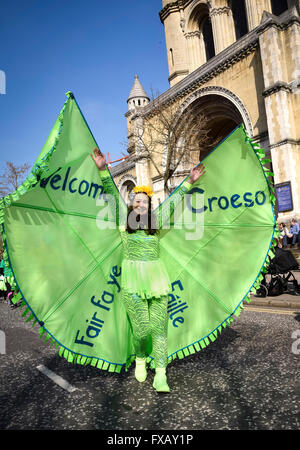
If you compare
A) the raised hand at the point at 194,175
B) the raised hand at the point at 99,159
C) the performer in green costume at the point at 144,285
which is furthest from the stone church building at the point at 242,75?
the raised hand at the point at 99,159

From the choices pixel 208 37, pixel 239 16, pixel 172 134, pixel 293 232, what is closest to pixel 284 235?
pixel 293 232

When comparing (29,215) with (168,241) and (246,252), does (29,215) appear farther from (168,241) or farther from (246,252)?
(246,252)

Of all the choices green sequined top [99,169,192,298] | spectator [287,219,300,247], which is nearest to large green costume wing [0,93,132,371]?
green sequined top [99,169,192,298]

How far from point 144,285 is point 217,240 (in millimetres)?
1144

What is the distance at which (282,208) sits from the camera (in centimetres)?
1572

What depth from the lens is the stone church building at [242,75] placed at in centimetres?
1580

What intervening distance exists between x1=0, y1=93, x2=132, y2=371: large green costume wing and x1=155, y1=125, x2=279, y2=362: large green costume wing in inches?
24.7

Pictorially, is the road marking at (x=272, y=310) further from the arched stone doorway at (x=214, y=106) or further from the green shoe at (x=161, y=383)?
the arched stone doorway at (x=214, y=106)

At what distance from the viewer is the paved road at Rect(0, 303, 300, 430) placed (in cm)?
256

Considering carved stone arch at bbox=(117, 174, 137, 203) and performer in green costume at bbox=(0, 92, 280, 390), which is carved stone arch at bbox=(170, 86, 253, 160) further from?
performer in green costume at bbox=(0, 92, 280, 390)

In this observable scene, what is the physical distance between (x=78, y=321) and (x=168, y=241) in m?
1.31

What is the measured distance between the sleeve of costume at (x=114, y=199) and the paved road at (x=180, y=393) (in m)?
1.69

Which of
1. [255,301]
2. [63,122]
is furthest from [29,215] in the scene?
[255,301]

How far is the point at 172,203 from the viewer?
3516mm
